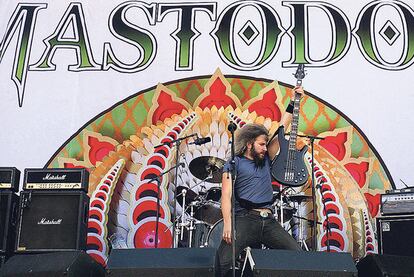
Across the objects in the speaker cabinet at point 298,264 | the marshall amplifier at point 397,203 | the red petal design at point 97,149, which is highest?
the red petal design at point 97,149

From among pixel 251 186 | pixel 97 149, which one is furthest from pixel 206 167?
pixel 251 186

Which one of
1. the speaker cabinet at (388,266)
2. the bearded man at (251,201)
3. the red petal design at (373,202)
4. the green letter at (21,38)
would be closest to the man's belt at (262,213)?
the bearded man at (251,201)

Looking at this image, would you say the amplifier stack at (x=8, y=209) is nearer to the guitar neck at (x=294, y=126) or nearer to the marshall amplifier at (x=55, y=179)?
the marshall amplifier at (x=55, y=179)

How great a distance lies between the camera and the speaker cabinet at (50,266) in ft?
13.8

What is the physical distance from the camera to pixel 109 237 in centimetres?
660

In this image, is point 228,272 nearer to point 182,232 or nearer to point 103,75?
point 182,232

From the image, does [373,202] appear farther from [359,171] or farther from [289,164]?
[289,164]

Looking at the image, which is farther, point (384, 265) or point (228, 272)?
point (228, 272)

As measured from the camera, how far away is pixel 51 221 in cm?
575

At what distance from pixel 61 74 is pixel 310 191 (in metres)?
3.02

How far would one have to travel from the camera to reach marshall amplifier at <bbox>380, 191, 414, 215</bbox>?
229 inches

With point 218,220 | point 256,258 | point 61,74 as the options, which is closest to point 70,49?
point 61,74

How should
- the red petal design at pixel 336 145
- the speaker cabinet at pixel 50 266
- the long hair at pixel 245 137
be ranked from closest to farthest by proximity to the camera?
the speaker cabinet at pixel 50 266 < the long hair at pixel 245 137 < the red petal design at pixel 336 145

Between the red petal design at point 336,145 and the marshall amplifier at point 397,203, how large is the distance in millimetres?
901
